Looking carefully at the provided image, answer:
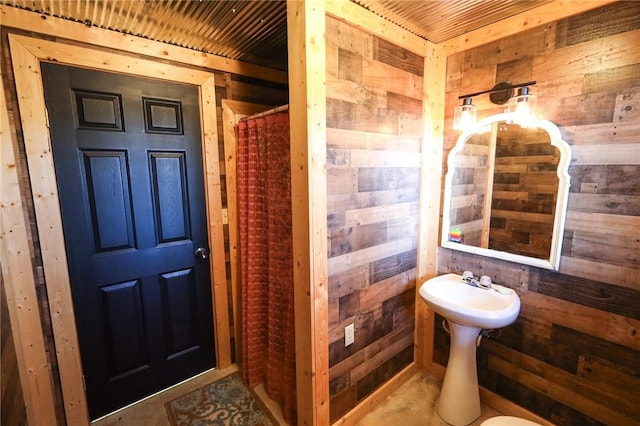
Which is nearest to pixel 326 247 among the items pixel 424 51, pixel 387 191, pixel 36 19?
pixel 387 191

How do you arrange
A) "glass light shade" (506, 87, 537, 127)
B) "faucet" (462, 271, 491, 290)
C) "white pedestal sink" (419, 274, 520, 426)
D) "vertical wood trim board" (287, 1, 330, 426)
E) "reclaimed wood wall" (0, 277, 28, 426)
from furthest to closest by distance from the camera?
"faucet" (462, 271, 491, 290), "white pedestal sink" (419, 274, 520, 426), "glass light shade" (506, 87, 537, 127), "vertical wood trim board" (287, 1, 330, 426), "reclaimed wood wall" (0, 277, 28, 426)

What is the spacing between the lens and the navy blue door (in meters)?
1.59

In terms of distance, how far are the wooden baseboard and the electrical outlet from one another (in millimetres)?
455

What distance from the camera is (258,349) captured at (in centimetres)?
202

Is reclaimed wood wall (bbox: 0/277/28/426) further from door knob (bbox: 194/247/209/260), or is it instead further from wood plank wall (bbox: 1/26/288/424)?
door knob (bbox: 194/247/209/260)

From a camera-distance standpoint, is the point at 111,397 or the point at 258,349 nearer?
the point at 111,397

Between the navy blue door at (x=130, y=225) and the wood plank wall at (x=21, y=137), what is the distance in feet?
0.43

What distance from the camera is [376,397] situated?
1.86 m

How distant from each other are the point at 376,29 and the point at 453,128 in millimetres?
810

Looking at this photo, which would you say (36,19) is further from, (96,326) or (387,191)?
(387,191)

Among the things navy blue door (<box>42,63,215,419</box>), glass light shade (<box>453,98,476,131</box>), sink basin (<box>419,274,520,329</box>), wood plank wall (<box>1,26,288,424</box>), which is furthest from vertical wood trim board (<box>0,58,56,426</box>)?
glass light shade (<box>453,98,476,131</box>)

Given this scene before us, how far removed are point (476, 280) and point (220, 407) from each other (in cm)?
191

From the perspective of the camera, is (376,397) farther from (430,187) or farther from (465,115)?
(465,115)

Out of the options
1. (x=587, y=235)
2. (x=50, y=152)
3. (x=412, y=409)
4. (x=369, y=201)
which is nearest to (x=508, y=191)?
(x=587, y=235)
